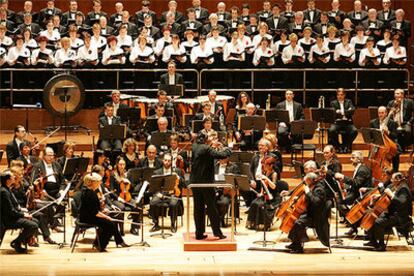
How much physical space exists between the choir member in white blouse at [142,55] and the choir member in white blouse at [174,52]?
0.80 feet

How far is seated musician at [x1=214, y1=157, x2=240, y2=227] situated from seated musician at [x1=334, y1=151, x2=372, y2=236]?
143 centimetres

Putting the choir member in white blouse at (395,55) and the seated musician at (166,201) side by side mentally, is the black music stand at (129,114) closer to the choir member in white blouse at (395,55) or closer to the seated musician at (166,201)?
the seated musician at (166,201)

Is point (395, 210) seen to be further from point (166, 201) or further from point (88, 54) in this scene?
point (88, 54)

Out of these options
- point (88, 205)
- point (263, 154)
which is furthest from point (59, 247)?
point (263, 154)

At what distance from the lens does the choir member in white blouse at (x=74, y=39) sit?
16234 millimetres

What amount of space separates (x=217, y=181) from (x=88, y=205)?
6.85 ft

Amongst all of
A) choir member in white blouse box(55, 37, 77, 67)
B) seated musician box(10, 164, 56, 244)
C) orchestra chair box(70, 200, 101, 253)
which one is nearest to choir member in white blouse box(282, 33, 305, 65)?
choir member in white blouse box(55, 37, 77, 67)

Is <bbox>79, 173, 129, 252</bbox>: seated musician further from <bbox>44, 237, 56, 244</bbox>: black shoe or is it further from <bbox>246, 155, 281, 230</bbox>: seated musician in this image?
<bbox>246, 155, 281, 230</bbox>: seated musician

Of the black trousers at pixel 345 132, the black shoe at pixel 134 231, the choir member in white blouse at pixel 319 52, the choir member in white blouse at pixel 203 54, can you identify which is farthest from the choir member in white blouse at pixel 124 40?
the black shoe at pixel 134 231

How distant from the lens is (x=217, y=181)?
40.2 ft

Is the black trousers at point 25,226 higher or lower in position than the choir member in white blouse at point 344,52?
lower

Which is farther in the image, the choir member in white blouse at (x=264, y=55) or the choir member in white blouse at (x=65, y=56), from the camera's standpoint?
the choir member in white blouse at (x=264, y=55)

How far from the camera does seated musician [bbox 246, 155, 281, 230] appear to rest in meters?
12.1

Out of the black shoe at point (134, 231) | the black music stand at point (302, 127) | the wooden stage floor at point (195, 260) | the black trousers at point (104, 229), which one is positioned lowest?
the wooden stage floor at point (195, 260)
